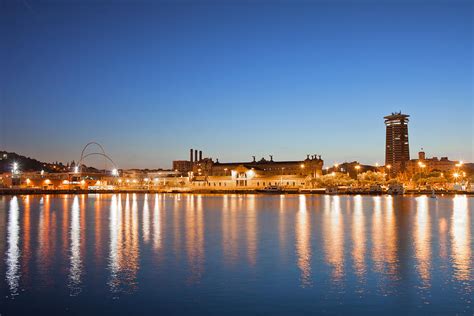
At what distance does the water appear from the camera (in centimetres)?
1466

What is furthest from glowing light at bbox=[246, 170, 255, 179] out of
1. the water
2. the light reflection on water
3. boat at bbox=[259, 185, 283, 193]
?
the light reflection on water

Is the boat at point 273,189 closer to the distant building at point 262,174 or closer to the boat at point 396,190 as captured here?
the distant building at point 262,174

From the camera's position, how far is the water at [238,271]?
14.7m

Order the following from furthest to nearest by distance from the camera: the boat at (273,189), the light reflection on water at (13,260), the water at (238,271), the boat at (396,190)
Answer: the boat at (273,189), the boat at (396,190), the light reflection on water at (13,260), the water at (238,271)

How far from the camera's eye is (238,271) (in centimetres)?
1938

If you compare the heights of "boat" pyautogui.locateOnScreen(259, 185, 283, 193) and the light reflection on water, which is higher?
"boat" pyautogui.locateOnScreen(259, 185, 283, 193)

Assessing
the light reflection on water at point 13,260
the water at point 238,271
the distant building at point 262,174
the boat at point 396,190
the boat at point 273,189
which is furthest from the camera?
the distant building at point 262,174

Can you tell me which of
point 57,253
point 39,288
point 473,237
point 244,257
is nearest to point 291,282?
point 244,257

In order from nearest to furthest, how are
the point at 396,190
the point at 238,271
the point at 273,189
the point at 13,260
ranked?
the point at 238,271
the point at 13,260
the point at 396,190
the point at 273,189

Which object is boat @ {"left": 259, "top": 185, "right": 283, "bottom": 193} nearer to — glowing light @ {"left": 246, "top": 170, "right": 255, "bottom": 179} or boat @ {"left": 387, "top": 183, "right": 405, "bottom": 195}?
glowing light @ {"left": 246, "top": 170, "right": 255, "bottom": 179}

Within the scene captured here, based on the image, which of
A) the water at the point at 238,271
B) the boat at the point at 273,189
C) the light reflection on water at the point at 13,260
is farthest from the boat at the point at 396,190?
the light reflection on water at the point at 13,260

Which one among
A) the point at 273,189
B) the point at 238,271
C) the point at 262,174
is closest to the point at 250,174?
the point at 262,174

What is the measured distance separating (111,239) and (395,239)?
53.0ft

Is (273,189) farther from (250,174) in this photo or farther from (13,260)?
(13,260)
